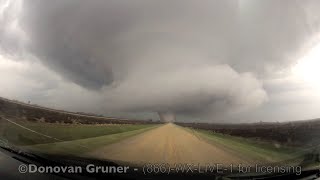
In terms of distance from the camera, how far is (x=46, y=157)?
3775mm

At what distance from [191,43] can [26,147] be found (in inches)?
74.7

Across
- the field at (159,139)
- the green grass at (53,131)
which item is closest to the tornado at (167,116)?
the field at (159,139)

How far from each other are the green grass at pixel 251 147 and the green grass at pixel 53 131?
1.60 feet

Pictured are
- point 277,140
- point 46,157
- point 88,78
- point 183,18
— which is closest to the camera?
point 183,18

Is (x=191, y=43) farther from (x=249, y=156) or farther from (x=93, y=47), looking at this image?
(x=249, y=156)

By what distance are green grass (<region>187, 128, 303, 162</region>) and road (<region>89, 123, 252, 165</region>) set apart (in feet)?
0.15

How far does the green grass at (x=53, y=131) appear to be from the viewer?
3.25m

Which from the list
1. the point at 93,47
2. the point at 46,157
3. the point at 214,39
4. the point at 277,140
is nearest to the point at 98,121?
the point at 93,47

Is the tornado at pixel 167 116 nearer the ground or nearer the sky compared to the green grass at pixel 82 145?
nearer the sky

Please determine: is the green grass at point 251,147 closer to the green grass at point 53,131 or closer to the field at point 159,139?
the field at point 159,139

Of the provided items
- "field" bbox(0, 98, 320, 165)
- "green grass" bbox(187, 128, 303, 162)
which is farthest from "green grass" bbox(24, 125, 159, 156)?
"green grass" bbox(187, 128, 303, 162)

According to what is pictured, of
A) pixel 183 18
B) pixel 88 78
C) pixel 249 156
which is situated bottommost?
pixel 249 156

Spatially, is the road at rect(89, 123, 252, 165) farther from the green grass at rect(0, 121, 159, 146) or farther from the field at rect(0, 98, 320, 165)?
the green grass at rect(0, 121, 159, 146)

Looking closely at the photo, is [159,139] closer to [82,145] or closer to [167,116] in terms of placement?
[167,116]
